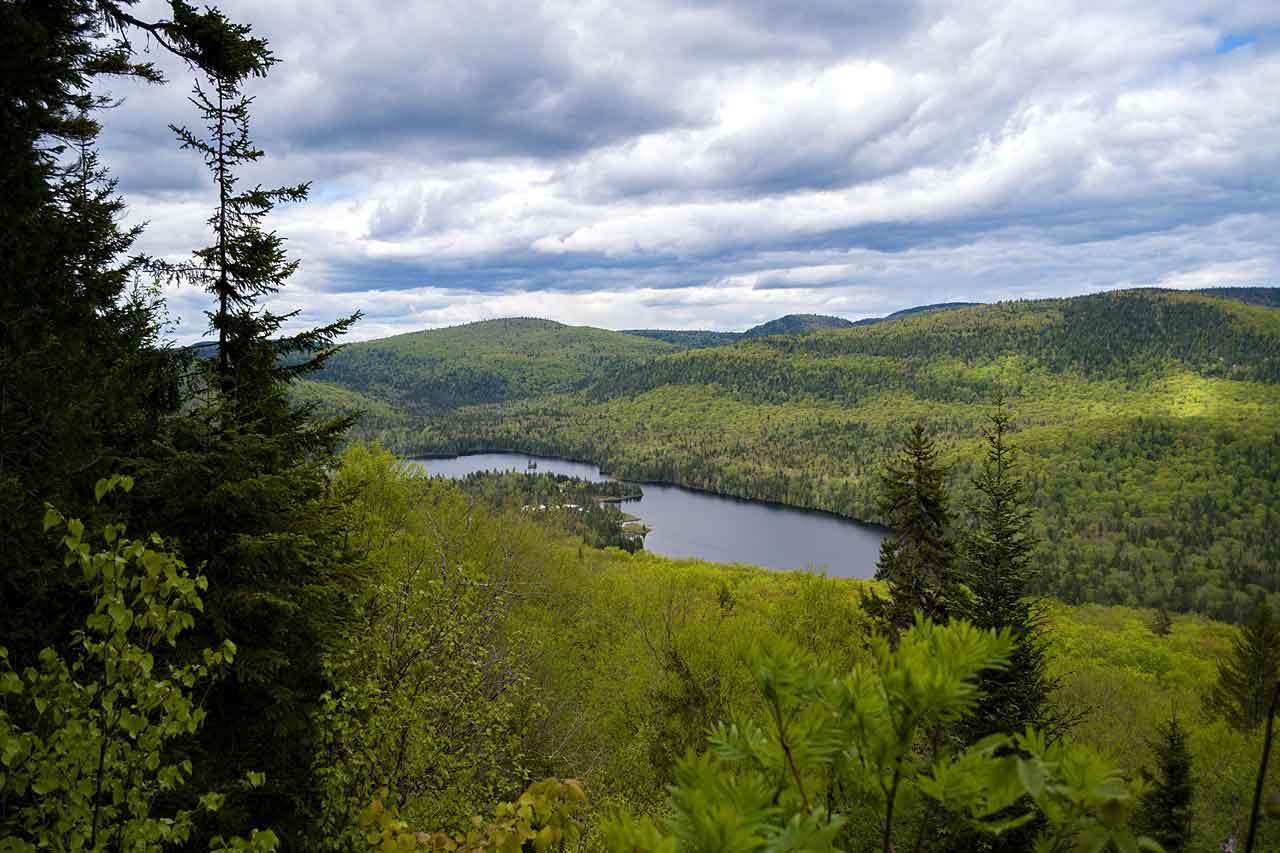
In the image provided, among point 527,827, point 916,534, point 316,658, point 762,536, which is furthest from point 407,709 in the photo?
point 762,536

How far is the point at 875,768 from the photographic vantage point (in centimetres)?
149

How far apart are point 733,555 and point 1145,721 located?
336 ft

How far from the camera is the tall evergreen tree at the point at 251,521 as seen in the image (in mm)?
9750

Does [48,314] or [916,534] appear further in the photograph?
[916,534]

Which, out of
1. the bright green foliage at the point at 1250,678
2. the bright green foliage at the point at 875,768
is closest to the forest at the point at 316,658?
the bright green foliage at the point at 875,768

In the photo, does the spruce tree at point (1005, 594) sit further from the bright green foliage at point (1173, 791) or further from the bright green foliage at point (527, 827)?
the bright green foliage at point (527, 827)

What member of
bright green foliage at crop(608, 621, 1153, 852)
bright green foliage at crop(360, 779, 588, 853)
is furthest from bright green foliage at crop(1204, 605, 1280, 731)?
bright green foliage at crop(608, 621, 1153, 852)

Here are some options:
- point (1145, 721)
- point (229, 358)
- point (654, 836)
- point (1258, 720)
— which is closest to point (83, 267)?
point (229, 358)

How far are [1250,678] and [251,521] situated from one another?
5103cm

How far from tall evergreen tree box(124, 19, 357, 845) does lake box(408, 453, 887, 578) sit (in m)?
116

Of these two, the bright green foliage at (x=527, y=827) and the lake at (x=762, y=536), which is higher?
the bright green foliage at (x=527, y=827)

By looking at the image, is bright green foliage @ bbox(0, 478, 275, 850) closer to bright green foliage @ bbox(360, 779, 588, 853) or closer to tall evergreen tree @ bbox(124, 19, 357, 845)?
bright green foliage @ bbox(360, 779, 588, 853)

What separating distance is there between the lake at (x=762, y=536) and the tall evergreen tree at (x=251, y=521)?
116 metres

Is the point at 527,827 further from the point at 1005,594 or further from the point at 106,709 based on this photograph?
the point at 1005,594
